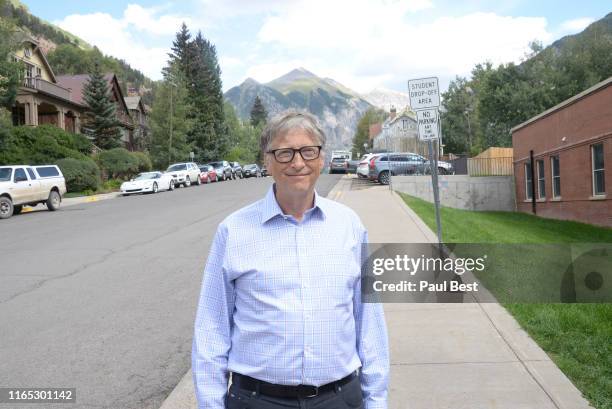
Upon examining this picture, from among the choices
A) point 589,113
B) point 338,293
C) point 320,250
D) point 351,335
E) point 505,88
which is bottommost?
point 351,335

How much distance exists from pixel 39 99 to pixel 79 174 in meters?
14.4

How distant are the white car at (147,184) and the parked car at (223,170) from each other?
13464 mm

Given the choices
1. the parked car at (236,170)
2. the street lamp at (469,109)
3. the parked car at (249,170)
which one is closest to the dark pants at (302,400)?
the parked car at (236,170)

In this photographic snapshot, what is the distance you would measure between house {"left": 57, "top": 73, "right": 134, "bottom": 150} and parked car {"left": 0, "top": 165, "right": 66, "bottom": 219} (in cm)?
3138

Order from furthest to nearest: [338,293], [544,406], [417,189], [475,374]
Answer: [417,189] < [475,374] < [544,406] < [338,293]

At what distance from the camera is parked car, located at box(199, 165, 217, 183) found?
141 feet

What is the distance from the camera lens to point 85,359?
5492 mm

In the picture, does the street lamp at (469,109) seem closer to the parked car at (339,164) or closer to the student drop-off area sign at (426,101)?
the parked car at (339,164)

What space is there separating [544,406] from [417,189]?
23.1 metres

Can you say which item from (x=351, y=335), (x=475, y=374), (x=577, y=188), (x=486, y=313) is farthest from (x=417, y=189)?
(x=351, y=335)

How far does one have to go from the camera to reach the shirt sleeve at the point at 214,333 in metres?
2.30

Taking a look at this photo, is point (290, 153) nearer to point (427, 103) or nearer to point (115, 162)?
point (427, 103)

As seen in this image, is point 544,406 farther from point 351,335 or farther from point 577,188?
point 577,188

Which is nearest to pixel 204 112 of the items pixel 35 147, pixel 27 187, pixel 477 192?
pixel 35 147
